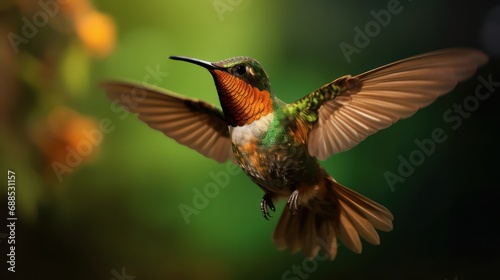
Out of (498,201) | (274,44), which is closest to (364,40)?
(274,44)

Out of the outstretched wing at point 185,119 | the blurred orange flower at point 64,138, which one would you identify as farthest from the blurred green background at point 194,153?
the outstretched wing at point 185,119

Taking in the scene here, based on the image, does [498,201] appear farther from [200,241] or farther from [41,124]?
[41,124]

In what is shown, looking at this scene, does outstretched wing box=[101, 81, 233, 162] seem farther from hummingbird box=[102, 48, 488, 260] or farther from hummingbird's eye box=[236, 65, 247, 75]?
hummingbird's eye box=[236, 65, 247, 75]

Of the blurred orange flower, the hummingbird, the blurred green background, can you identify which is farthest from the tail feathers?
the blurred orange flower

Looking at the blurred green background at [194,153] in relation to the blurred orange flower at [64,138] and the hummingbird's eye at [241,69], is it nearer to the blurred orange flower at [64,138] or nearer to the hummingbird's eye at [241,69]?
the blurred orange flower at [64,138]

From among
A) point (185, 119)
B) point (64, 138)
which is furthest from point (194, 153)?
A: point (185, 119)

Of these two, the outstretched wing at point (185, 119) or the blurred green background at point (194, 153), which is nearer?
the outstretched wing at point (185, 119)
